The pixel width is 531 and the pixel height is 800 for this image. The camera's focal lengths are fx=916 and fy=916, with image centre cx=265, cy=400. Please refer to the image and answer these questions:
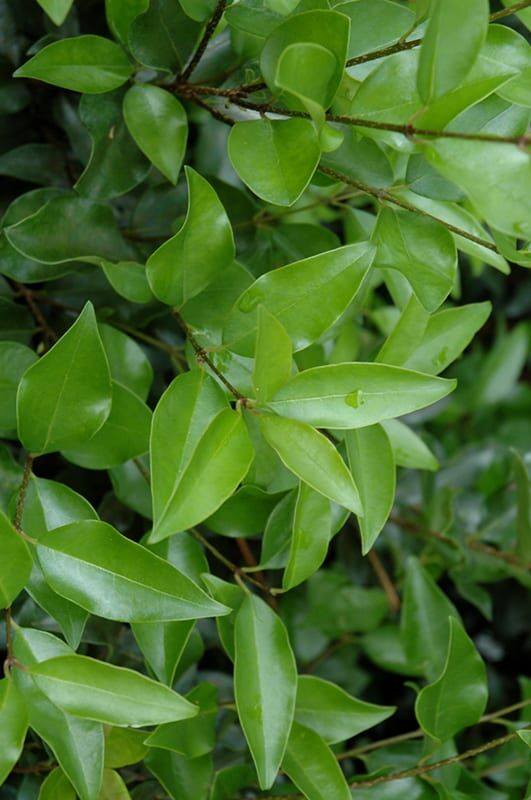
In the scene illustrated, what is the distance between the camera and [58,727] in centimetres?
56

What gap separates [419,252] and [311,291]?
0.09 metres

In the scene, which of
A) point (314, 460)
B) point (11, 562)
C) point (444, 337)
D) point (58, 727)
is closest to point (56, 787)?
point (58, 727)

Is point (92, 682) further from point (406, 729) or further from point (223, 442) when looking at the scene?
point (406, 729)

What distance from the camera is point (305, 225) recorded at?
76cm

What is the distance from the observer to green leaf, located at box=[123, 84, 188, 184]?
651mm

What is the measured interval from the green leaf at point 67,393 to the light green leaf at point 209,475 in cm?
10

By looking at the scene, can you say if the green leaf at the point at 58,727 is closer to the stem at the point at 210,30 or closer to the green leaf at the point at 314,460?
the green leaf at the point at 314,460

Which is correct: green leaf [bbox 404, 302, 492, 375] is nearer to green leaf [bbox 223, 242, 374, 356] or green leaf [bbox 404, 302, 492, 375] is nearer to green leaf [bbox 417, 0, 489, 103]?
green leaf [bbox 223, 242, 374, 356]

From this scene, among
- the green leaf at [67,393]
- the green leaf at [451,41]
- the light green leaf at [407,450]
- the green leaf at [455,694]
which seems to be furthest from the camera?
the light green leaf at [407,450]

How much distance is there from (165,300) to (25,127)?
329mm

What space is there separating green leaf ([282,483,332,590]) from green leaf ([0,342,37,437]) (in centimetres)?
Result: 21

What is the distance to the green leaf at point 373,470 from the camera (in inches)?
23.8

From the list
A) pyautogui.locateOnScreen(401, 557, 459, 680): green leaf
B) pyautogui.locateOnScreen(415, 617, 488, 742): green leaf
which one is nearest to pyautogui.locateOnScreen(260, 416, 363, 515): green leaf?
pyautogui.locateOnScreen(415, 617, 488, 742): green leaf

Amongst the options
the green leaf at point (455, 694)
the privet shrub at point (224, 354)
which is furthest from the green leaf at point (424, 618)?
the green leaf at point (455, 694)
